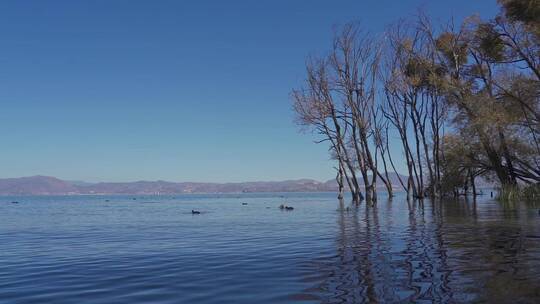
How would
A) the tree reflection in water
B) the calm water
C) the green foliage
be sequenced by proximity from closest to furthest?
the tree reflection in water < the calm water < the green foliage

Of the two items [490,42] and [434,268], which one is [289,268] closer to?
[434,268]

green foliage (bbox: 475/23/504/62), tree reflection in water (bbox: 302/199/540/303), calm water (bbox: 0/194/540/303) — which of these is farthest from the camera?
green foliage (bbox: 475/23/504/62)

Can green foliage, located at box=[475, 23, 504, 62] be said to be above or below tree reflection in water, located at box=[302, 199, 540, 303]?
above

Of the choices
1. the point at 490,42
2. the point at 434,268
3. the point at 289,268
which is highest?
the point at 490,42

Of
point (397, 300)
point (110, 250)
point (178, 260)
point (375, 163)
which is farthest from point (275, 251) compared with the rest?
point (375, 163)

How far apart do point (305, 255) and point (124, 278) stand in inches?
A: 191

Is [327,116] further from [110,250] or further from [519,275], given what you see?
[519,275]

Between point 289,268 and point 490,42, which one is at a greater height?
point 490,42

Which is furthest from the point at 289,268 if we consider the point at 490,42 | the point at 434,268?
the point at 490,42

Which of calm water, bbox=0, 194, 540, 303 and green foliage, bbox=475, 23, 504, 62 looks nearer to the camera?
calm water, bbox=0, 194, 540, 303

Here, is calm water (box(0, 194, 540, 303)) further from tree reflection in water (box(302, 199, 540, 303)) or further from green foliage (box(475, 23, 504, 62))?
green foliage (box(475, 23, 504, 62))

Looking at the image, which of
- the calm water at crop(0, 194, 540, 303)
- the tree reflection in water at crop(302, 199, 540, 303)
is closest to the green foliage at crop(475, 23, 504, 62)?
the calm water at crop(0, 194, 540, 303)

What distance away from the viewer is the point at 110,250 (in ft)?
50.6

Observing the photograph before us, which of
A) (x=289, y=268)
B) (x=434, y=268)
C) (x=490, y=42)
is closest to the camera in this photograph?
(x=434, y=268)
